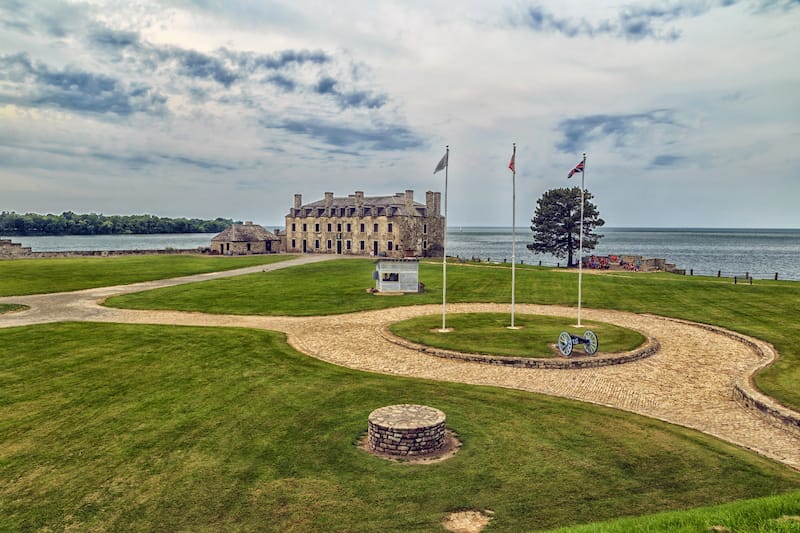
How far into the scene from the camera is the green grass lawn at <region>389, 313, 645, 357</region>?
20250mm

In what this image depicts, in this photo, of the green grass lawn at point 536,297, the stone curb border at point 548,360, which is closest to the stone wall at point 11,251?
the green grass lawn at point 536,297

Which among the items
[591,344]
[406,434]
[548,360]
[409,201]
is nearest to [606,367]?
[591,344]

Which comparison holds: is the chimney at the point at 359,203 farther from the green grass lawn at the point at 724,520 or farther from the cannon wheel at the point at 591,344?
the green grass lawn at the point at 724,520

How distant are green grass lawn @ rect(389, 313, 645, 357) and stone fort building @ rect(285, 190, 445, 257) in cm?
5019

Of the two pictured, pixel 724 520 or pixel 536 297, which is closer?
pixel 724 520

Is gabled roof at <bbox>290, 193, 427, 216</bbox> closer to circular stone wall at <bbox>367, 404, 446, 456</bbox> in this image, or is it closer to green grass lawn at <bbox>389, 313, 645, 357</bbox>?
green grass lawn at <bbox>389, 313, 645, 357</bbox>

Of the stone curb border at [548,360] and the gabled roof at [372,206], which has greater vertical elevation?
A: the gabled roof at [372,206]

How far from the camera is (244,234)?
262ft

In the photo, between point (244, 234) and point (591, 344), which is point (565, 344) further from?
point (244, 234)

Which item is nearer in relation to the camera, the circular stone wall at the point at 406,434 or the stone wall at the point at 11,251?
the circular stone wall at the point at 406,434

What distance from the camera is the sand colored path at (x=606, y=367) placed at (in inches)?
539

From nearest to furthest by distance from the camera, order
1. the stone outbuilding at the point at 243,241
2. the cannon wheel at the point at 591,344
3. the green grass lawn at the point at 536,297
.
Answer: the cannon wheel at the point at 591,344, the green grass lawn at the point at 536,297, the stone outbuilding at the point at 243,241

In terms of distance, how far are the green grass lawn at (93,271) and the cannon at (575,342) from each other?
36570mm

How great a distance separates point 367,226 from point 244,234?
19.9 metres
